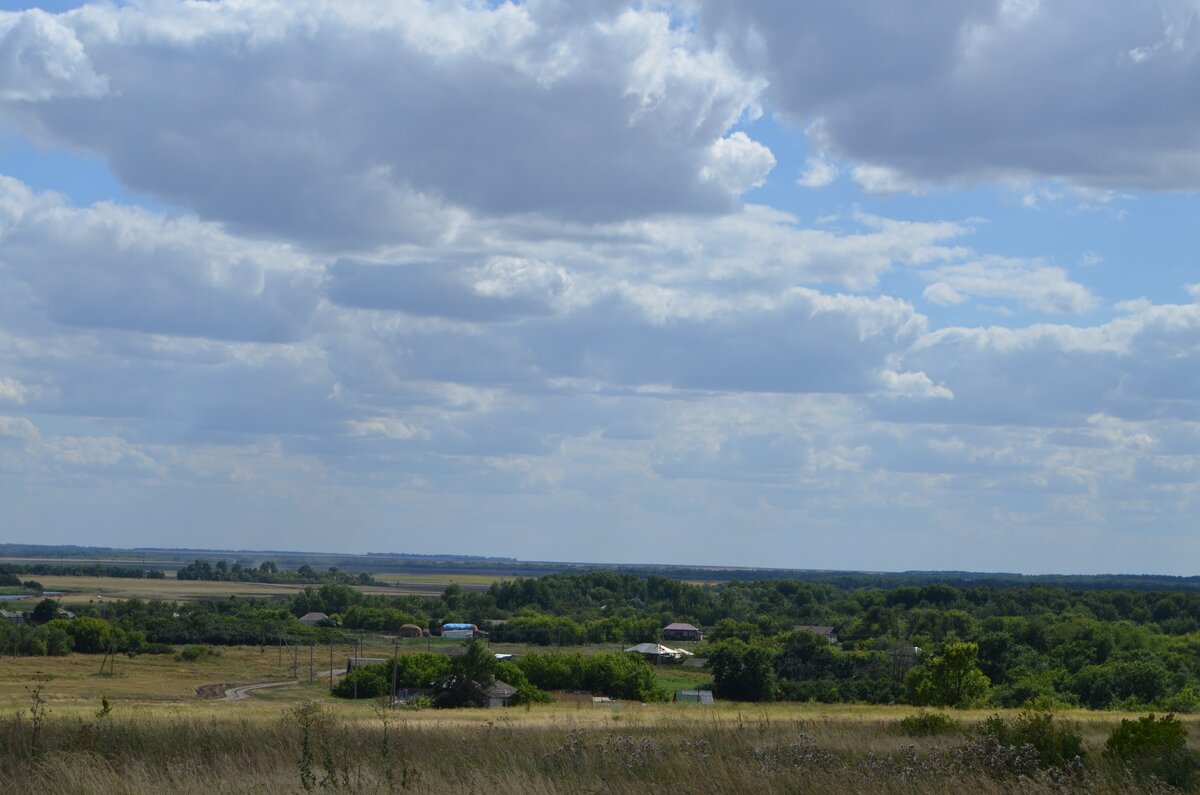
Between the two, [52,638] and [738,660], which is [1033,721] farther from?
[52,638]

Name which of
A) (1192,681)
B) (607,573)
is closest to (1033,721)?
(1192,681)

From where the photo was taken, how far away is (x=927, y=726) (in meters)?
19.9

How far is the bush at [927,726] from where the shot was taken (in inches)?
768

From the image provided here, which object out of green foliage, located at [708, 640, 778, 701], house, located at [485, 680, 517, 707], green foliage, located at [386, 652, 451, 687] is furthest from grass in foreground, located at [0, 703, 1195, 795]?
green foliage, located at [708, 640, 778, 701]

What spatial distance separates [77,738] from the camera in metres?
13.6

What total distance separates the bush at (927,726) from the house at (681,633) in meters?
109

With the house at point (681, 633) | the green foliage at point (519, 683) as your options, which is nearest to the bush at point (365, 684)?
the green foliage at point (519, 683)

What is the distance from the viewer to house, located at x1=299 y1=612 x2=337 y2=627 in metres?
130

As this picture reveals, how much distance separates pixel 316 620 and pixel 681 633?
38.2 m

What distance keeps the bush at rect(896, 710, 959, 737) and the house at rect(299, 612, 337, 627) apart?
11116 centimetres

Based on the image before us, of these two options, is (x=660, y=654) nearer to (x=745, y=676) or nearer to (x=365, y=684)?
(x=745, y=676)

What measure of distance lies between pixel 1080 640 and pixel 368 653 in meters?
50.3

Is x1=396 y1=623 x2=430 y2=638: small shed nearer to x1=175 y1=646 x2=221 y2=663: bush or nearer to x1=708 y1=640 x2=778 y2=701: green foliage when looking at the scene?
x1=175 y1=646 x2=221 y2=663: bush

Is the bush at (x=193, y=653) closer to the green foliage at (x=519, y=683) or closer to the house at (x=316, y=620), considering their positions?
the house at (x=316, y=620)
